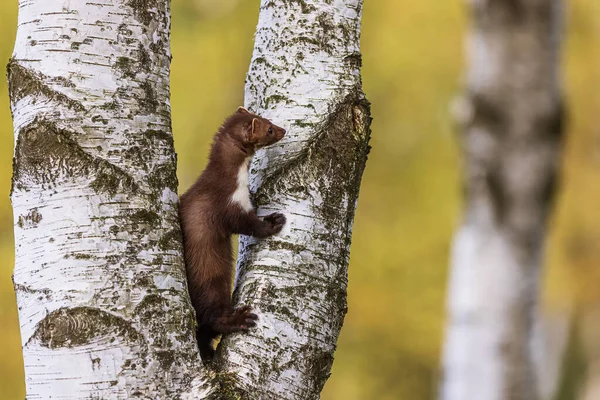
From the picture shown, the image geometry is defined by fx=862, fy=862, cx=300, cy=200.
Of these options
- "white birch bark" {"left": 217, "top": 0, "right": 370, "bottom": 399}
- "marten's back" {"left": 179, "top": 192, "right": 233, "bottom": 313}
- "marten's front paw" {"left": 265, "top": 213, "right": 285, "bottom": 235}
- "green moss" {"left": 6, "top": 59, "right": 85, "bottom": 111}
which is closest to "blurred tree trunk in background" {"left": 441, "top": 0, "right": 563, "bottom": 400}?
"white birch bark" {"left": 217, "top": 0, "right": 370, "bottom": 399}

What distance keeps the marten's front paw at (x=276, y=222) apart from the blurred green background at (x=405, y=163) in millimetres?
8848

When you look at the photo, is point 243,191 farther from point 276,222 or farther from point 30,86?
point 30,86

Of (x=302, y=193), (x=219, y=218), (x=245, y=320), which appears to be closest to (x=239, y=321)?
(x=245, y=320)

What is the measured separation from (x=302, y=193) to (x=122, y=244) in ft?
2.28

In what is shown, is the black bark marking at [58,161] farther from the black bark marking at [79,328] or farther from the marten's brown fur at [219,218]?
the marten's brown fur at [219,218]

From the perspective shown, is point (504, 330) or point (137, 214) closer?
point (137, 214)

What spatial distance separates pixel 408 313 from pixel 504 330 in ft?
31.6

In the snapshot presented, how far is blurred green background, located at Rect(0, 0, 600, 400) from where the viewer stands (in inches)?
483

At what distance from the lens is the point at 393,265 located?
12.2 metres

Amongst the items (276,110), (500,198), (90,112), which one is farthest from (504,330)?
(90,112)

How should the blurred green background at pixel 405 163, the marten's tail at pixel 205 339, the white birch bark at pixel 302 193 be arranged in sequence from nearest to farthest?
the white birch bark at pixel 302 193, the marten's tail at pixel 205 339, the blurred green background at pixel 405 163

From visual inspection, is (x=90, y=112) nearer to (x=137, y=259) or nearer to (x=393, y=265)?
(x=137, y=259)

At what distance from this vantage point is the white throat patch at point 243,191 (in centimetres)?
371

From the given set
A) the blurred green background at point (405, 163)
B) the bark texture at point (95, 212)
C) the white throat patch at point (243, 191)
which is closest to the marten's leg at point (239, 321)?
the bark texture at point (95, 212)
